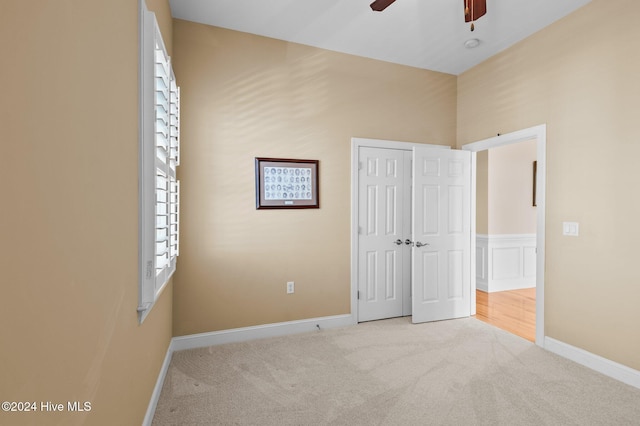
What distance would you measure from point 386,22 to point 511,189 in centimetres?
371

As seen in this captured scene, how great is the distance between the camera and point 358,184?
389cm

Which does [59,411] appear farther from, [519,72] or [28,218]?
[519,72]

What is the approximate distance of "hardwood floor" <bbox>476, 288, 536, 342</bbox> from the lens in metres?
3.72

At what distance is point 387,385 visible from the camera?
8.16ft

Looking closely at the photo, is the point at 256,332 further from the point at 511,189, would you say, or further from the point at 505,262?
the point at 511,189

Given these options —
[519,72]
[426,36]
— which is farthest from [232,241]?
[519,72]

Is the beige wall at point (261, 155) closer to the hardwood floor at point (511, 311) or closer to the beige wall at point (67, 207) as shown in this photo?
the beige wall at point (67, 207)

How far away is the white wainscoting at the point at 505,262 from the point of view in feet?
17.3

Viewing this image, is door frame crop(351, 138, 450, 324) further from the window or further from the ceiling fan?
the window

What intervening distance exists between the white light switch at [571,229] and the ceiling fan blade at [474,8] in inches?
80.5

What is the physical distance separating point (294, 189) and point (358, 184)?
799mm

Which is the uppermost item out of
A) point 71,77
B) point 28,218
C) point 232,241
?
point 71,77

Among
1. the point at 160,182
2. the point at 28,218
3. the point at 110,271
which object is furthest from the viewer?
the point at 160,182

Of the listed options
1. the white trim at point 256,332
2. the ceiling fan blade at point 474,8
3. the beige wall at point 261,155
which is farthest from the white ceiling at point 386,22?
the white trim at point 256,332
